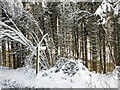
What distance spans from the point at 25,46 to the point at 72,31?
77 cm

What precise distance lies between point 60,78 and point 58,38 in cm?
62

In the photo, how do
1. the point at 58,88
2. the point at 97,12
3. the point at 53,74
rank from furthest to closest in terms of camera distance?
the point at 97,12, the point at 53,74, the point at 58,88

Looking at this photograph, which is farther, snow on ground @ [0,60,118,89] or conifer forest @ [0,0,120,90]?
conifer forest @ [0,0,120,90]

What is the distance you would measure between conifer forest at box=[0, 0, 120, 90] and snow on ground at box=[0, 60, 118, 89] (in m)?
0.01

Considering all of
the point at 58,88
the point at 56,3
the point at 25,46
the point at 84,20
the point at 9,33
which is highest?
the point at 56,3

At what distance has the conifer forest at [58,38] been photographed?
2.44 metres

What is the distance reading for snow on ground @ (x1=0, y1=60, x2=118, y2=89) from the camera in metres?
2.17

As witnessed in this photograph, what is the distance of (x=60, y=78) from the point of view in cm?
228

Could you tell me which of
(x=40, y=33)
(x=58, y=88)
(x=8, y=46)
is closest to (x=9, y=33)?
(x=8, y=46)

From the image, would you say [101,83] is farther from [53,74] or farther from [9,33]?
[9,33]

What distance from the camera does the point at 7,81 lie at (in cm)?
234

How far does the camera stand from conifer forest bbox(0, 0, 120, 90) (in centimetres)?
244

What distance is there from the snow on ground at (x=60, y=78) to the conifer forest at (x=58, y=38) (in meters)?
0.01

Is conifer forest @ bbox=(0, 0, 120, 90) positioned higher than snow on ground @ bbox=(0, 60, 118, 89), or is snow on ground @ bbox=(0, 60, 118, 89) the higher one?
conifer forest @ bbox=(0, 0, 120, 90)
